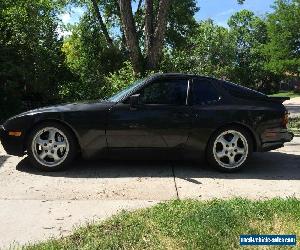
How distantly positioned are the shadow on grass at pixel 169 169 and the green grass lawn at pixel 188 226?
1.53m

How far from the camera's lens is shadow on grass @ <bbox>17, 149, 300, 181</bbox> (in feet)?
22.1

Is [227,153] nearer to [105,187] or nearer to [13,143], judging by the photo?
[105,187]

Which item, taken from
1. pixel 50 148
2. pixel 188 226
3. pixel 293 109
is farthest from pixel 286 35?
pixel 188 226

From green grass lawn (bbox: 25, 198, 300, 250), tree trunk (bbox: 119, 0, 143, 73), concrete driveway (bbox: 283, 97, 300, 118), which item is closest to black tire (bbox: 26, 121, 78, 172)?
green grass lawn (bbox: 25, 198, 300, 250)

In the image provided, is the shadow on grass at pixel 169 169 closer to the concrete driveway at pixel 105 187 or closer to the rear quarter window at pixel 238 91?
the concrete driveway at pixel 105 187

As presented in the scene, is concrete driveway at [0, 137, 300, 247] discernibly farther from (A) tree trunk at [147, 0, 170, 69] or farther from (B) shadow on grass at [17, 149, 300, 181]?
(A) tree trunk at [147, 0, 170, 69]

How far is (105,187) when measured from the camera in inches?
239

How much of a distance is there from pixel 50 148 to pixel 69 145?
274 millimetres

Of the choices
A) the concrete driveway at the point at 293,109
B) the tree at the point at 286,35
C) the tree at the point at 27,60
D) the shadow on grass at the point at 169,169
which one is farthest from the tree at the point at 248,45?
the shadow on grass at the point at 169,169

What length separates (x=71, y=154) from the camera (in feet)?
22.5

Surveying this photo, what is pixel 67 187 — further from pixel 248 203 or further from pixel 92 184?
A: pixel 248 203

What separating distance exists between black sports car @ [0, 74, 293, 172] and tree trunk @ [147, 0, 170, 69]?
7.05 meters

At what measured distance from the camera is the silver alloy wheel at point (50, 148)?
686 centimetres

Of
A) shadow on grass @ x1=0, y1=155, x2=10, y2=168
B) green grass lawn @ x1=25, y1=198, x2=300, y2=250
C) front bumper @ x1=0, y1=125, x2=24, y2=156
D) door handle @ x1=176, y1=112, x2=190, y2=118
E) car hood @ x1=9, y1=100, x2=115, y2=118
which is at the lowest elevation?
green grass lawn @ x1=25, y1=198, x2=300, y2=250
